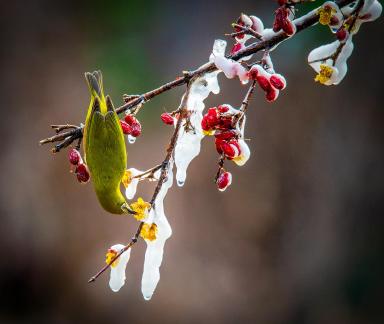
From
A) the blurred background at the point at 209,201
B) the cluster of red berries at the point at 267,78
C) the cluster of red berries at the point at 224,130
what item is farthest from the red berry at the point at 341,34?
the blurred background at the point at 209,201

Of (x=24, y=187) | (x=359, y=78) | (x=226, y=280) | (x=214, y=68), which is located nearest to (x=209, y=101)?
(x=359, y=78)

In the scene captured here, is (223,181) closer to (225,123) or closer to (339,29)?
(225,123)

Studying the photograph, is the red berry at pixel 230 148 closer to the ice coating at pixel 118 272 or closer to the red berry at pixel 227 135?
the red berry at pixel 227 135

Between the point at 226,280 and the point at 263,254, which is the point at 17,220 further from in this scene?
the point at 263,254

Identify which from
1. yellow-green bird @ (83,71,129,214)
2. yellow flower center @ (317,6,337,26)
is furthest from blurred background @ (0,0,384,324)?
yellow flower center @ (317,6,337,26)

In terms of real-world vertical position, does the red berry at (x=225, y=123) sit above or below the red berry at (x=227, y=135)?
above

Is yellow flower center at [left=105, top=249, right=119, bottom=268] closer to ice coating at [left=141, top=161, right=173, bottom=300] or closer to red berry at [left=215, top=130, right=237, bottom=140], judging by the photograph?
ice coating at [left=141, top=161, right=173, bottom=300]

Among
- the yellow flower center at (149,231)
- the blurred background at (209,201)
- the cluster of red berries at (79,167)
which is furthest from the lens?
the blurred background at (209,201)
